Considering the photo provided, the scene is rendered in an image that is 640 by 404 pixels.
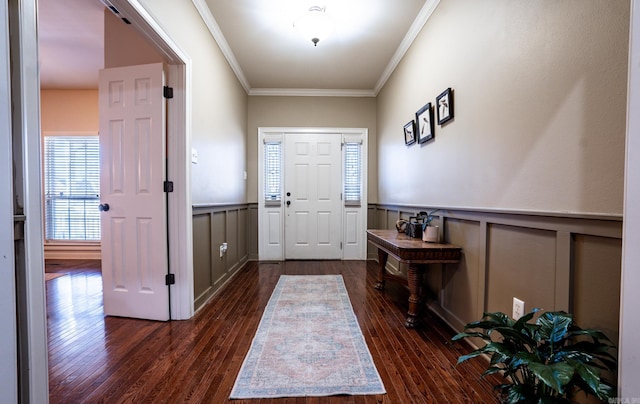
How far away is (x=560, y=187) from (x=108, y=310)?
10.1ft

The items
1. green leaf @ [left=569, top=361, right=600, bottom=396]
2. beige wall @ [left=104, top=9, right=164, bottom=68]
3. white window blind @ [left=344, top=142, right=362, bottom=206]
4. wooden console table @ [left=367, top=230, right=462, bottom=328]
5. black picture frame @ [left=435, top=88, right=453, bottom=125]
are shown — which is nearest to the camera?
green leaf @ [left=569, top=361, right=600, bottom=396]

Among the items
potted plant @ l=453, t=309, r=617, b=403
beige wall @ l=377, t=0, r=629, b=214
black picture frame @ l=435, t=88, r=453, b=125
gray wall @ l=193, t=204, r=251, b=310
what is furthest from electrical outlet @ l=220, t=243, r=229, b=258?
potted plant @ l=453, t=309, r=617, b=403

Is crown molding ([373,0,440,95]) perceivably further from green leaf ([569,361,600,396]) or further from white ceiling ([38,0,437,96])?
green leaf ([569,361,600,396])

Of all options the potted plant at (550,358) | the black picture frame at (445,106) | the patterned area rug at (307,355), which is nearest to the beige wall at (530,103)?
the black picture frame at (445,106)

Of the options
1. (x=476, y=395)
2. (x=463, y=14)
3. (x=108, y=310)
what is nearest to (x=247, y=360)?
(x=476, y=395)

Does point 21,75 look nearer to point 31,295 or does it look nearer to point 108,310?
point 31,295

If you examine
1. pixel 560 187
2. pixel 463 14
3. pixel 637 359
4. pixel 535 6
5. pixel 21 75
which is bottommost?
pixel 637 359

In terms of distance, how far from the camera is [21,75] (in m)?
0.92

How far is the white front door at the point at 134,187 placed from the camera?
2.09m

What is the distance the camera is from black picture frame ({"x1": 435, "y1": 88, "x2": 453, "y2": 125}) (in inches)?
80.4

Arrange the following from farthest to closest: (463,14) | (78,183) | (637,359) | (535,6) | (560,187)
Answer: (78,183), (463,14), (535,6), (560,187), (637,359)

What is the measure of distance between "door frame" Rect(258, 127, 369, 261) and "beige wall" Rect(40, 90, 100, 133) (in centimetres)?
269

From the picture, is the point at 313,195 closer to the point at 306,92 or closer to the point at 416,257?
the point at 306,92

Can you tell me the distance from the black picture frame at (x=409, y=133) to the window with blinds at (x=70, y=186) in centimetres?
465
